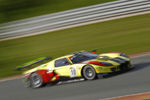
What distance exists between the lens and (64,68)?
9.18 metres

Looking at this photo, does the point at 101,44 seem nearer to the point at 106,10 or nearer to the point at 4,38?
the point at 106,10

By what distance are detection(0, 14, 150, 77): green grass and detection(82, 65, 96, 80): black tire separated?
4.05 meters

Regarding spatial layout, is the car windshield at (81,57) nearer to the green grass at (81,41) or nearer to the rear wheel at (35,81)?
the rear wheel at (35,81)

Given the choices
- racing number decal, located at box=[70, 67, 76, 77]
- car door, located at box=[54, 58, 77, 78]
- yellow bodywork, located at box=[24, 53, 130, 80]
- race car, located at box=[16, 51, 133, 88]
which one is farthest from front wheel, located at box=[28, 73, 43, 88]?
racing number decal, located at box=[70, 67, 76, 77]

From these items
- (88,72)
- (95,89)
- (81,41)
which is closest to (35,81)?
(88,72)

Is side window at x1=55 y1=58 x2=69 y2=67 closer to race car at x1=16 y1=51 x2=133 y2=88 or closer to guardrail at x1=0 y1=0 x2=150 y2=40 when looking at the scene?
race car at x1=16 y1=51 x2=133 y2=88

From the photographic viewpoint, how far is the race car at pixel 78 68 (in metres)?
8.45

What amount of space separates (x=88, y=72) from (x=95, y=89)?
3.02ft

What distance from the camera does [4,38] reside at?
1636cm

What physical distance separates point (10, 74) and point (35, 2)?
8.90 m

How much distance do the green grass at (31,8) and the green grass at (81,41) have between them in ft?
8.56

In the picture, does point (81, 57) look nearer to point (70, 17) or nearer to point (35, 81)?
point (35, 81)

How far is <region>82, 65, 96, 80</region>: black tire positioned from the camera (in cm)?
851

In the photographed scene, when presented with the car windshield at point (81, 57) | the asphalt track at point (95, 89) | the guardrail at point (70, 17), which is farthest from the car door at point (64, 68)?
the guardrail at point (70, 17)
